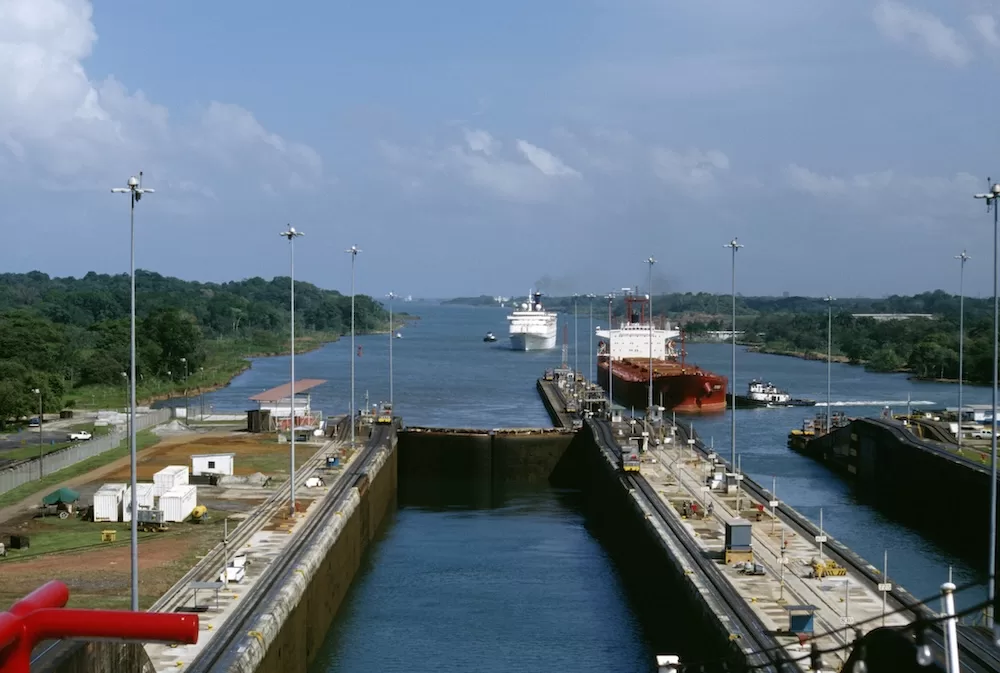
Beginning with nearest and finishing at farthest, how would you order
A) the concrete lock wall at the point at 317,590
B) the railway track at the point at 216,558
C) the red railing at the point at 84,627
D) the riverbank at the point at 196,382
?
1. the red railing at the point at 84,627
2. the railway track at the point at 216,558
3. the concrete lock wall at the point at 317,590
4. the riverbank at the point at 196,382

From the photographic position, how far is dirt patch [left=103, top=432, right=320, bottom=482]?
45750mm

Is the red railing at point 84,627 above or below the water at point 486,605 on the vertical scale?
above

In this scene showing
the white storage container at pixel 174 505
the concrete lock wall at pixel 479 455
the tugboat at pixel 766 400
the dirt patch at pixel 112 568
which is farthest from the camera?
the tugboat at pixel 766 400

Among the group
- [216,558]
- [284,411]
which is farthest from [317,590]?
[284,411]

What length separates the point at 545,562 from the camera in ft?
127

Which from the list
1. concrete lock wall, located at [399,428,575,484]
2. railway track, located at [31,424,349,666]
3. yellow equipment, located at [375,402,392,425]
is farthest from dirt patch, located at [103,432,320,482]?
yellow equipment, located at [375,402,392,425]

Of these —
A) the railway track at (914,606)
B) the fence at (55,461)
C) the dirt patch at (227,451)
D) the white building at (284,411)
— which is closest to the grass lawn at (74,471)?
the fence at (55,461)

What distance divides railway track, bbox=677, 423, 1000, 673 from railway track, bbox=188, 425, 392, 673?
477 inches

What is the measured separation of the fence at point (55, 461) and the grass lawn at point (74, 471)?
199 millimetres

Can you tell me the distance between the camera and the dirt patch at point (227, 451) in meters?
45.8

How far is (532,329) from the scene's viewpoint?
519 feet

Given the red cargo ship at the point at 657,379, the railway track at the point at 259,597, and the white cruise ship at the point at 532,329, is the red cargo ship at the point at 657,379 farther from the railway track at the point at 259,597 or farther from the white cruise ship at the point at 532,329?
the white cruise ship at the point at 532,329

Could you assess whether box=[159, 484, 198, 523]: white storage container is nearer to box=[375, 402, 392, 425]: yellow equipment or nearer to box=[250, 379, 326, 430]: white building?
box=[250, 379, 326, 430]: white building

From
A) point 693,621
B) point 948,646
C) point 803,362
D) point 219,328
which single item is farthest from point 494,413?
point 219,328
